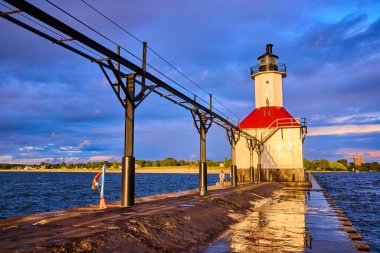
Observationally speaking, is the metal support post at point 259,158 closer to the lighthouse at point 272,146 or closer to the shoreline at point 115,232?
the lighthouse at point 272,146

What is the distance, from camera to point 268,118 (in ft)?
161

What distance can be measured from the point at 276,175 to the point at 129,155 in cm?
3403

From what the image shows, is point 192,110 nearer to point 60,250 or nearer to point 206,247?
point 206,247

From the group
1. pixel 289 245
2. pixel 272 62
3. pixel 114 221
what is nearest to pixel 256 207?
pixel 289 245

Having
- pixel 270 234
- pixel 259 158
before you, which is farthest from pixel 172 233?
pixel 259 158

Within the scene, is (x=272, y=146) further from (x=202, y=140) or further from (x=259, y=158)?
(x=202, y=140)

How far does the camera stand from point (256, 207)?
67.7 feet

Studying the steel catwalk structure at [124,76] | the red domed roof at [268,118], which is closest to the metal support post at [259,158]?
the red domed roof at [268,118]

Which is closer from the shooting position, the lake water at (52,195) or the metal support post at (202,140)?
the metal support post at (202,140)

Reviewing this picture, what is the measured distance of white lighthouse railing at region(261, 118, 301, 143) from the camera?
4522 centimetres

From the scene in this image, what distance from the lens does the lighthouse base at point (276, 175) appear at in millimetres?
43681

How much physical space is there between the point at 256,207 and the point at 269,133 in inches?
1029

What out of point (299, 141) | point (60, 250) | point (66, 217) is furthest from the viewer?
point (299, 141)

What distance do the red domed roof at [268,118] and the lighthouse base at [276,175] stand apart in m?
6.21
